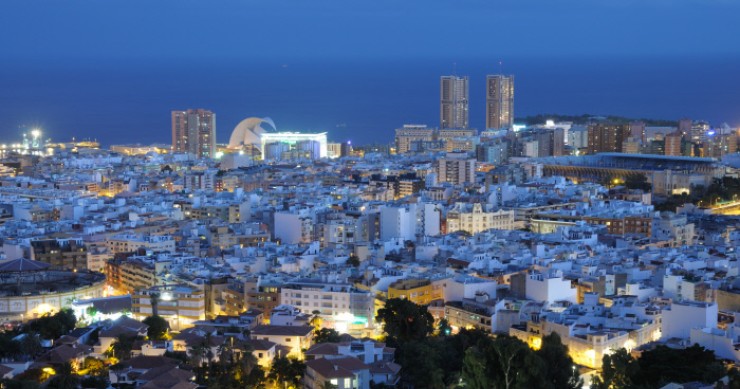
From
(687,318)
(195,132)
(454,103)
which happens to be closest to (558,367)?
(687,318)

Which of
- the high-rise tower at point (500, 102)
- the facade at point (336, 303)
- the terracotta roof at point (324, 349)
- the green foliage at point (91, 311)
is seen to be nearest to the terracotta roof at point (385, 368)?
the terracotta roof at point (324, 349)

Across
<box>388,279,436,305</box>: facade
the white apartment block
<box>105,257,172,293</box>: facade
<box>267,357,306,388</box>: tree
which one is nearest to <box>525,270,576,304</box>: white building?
<box>388,279,436,305</box>: facade

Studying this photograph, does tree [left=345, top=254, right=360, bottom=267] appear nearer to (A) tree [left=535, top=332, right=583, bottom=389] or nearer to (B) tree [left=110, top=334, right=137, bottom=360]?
(B) tree [left=110, top=334, right=137, bottom=360]

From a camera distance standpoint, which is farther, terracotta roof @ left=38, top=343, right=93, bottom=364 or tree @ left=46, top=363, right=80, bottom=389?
terracotta roof @ left=38, top=343, right=93, bottom=364

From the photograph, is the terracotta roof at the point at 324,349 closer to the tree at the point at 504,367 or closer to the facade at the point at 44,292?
the tree at the point at 504,367

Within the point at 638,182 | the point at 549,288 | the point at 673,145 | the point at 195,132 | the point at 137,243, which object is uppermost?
the point at 195,132

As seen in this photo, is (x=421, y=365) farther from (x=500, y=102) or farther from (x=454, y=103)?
(x=500, y=102)
